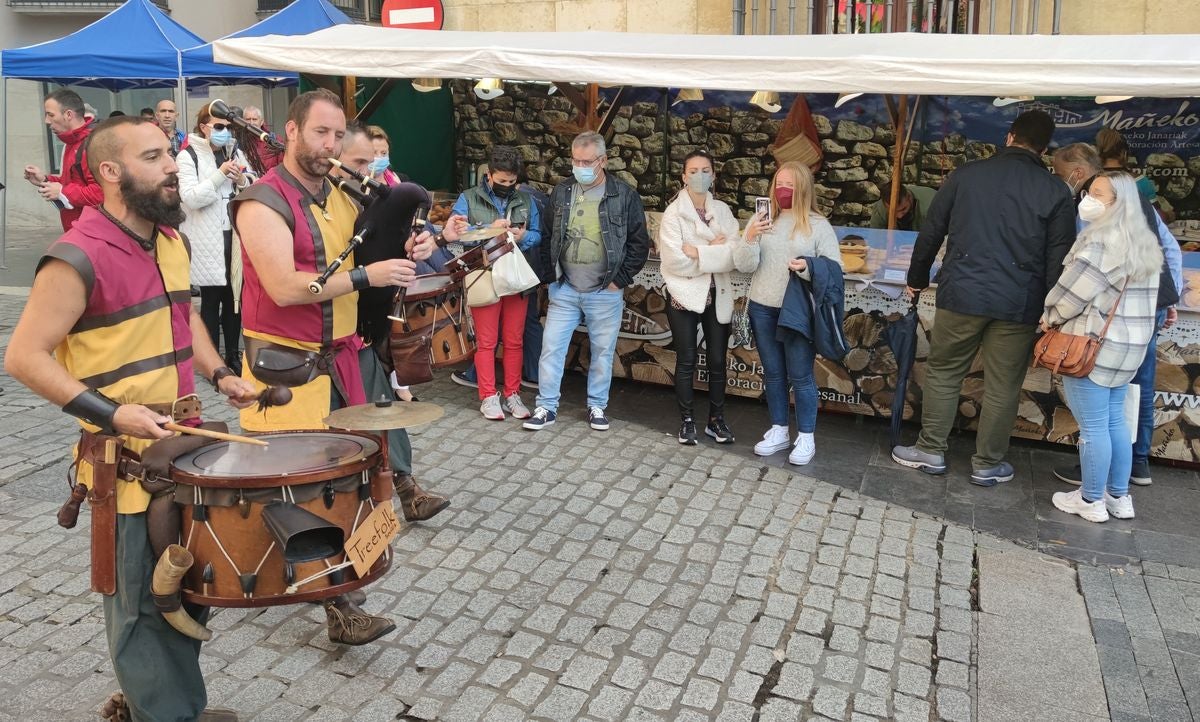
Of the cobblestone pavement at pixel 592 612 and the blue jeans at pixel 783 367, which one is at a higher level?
the blue jeans at pixel 783 367

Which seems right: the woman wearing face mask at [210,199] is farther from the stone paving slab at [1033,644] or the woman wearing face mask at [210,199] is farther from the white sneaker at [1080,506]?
the white sneaker at [1080,506]

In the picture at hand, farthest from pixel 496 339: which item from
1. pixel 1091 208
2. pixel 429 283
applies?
pixel 1091 208

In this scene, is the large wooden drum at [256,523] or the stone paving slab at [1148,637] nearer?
the large wooden drum at [256,523]

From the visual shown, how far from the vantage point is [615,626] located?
4191 mm

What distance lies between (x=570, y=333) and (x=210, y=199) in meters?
2.63

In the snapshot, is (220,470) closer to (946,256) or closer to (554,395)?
(554,395)

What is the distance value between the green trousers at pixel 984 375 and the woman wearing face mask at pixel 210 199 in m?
4.58

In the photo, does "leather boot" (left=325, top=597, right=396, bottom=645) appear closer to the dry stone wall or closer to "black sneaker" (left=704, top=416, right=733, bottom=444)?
"black sneaker" (left=704, top=416, right=733, bottom=444)

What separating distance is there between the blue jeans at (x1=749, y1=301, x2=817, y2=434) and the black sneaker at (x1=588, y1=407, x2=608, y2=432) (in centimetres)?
104

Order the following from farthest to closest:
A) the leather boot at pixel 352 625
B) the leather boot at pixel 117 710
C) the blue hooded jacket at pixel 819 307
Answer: the blue hooded jacket at pixel 819 307
the leather boot at pixel 352 625
the leather boot at pixel 117 710

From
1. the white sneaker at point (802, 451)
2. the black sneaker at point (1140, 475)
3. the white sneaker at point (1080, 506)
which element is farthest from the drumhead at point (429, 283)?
the black sneaker at point (1140, 475)

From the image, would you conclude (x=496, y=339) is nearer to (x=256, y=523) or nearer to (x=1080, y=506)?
(x=1080, y=506)

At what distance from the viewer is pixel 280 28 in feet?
32.2

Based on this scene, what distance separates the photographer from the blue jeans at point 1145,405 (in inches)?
227
